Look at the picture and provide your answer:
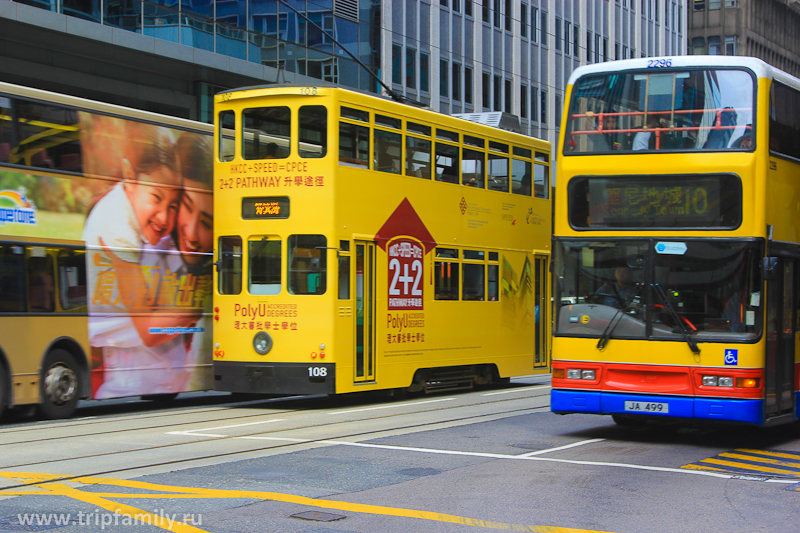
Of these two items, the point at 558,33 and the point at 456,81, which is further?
the point at 558,33

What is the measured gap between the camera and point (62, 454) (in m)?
9.71

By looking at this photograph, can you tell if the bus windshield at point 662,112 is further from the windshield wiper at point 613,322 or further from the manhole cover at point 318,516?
the manhole cover at point 318,516

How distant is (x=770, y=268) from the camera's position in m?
10.4

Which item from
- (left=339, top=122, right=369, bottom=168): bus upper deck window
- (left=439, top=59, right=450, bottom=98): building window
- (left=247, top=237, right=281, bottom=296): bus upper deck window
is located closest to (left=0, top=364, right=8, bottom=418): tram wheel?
(left=247, top=237, right=281, bottom=296): bus upper deck window

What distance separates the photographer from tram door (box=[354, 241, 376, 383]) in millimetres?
14656

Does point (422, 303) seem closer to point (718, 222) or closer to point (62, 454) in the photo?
point (718, 222)

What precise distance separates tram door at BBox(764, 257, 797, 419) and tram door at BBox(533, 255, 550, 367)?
8013 millimetres

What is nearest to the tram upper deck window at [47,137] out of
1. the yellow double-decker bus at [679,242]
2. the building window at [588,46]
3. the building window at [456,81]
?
the yellow double-decker bus at [679,242]

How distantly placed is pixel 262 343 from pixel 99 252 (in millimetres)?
2562

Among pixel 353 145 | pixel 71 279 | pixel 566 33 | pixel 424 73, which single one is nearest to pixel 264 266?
pixel 353 145

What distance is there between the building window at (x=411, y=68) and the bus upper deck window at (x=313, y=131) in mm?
22358

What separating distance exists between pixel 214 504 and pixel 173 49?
62.7ft

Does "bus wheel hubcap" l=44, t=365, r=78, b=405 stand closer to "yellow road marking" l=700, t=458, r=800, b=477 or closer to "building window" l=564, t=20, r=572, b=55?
"yellow road marking" l=700, t=458, r=800, b=477

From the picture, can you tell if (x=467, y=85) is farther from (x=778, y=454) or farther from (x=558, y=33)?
(x=778, y=454)
